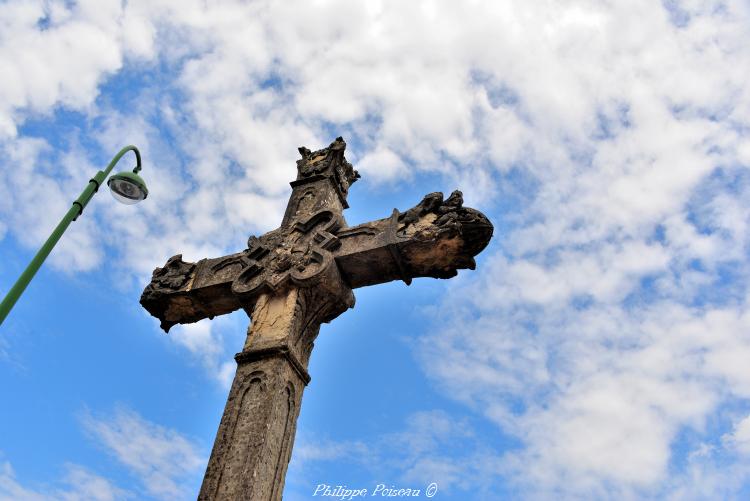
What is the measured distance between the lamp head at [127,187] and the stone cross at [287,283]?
128cm

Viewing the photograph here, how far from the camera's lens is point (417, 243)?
590cm

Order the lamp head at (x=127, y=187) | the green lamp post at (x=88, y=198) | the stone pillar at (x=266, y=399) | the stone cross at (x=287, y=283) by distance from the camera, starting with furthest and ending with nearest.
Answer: the lamp head at (x=127, y=187) → the stone cross at (x=287, y=283) → the stone pillar at (x=266, y=399) → the green lamp post at (x=88, y=198)

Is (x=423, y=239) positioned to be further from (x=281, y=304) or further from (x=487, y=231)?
(x=281, y=304)

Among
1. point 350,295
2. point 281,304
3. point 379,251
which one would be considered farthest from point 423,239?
point 281,304

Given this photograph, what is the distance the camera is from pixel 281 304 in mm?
5934

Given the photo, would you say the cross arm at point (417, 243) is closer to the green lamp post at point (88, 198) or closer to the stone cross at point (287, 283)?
the stone cross at point (287, 283)

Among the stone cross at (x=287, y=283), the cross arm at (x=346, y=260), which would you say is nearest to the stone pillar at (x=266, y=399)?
the stone cross at (x=287, y=283)

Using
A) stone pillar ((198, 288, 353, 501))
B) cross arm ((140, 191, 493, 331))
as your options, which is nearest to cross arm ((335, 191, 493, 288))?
cross arm ((140, 191, 493, 331))

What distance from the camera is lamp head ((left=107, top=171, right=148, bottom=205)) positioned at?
5.57 metres

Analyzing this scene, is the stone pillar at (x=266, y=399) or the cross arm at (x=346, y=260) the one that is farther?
the cross arm at (x=346, y=260)

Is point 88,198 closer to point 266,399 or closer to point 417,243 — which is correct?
point 266,399

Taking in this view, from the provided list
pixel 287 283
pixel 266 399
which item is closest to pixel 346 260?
pixel 287 283

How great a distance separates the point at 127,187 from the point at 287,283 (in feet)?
5.37

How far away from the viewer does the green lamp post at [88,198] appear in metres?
4.22
